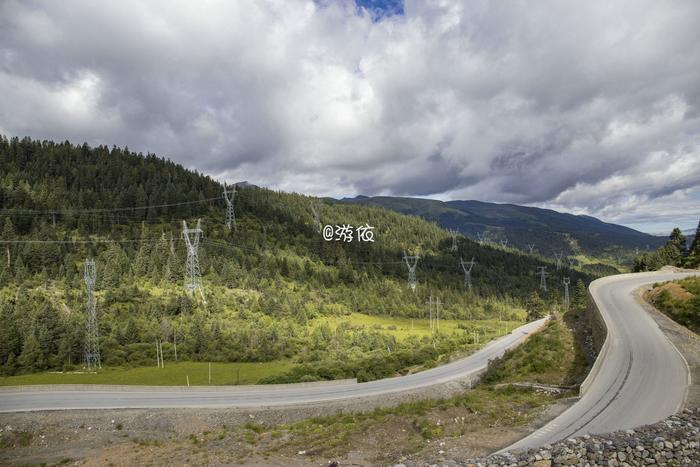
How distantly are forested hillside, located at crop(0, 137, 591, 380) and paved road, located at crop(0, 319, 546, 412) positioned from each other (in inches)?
490

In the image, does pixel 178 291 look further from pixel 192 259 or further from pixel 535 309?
pixel 535 309

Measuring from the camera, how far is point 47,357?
8438cm

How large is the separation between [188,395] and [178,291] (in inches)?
2838

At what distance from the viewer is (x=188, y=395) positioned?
52.3 meters

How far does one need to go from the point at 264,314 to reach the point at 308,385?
2410 inches

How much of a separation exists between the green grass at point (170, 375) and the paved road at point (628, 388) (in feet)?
187

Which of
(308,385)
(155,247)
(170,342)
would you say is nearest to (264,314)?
(170,342)

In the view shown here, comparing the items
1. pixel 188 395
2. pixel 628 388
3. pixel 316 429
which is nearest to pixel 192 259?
pixel 188 395

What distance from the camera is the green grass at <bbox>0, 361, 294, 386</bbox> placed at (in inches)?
2778

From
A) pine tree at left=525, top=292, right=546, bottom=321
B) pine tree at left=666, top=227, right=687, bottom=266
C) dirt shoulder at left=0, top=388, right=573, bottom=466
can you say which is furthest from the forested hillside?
pine tree at left=666, top=227, right=687, bottom=266

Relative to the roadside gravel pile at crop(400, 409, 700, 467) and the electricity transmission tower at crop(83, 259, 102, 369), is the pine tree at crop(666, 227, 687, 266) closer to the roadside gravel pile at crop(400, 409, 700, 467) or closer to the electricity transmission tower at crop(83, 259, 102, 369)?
the roadside gravel pile at crop(400, 409, 700, 467)

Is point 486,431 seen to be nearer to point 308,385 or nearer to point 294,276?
point 308,385

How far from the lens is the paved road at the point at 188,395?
47.9 metres

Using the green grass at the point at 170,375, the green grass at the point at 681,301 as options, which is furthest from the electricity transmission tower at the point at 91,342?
the green grass at the point at 681,301
